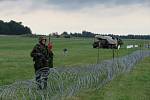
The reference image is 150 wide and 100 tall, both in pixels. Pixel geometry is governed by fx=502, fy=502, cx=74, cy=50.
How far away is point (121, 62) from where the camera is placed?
22.1m

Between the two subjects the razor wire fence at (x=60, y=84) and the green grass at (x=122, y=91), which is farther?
the green grass at (x=122, y=91)

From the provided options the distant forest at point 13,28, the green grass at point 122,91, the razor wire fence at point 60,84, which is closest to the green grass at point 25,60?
the green grass at point 122,91

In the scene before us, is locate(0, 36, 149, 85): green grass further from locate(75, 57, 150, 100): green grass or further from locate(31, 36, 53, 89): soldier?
locate(75, 57, 150, 100): green grass

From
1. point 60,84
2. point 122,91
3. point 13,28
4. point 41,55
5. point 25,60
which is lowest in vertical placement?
point 25,60

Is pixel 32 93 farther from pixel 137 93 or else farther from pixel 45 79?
pixel 137 93

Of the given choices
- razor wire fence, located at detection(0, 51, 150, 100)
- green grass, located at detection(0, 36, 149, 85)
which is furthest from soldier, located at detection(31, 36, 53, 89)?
green grass, located at detection(0, 36, 149, 85)

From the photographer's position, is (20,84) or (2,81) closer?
(20,84)

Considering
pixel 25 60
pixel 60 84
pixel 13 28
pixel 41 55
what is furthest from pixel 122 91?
pixel 13 28

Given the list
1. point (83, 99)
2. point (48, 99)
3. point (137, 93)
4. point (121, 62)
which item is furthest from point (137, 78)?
point (48, 99)

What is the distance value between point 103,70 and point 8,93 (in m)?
7.88

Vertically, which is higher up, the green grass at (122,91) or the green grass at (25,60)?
the green grass at (122,91)

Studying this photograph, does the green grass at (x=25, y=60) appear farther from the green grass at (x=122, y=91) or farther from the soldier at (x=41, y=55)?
the green grass at (x=122, y=91)

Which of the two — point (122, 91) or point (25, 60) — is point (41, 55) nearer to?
point (122, 91)

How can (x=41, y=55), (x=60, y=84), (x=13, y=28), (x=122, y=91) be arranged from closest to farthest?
1. (x=60, y=84)
2. (x=41, y=55)
3. (x=122, y=91)
4. (x=13, y=28)
